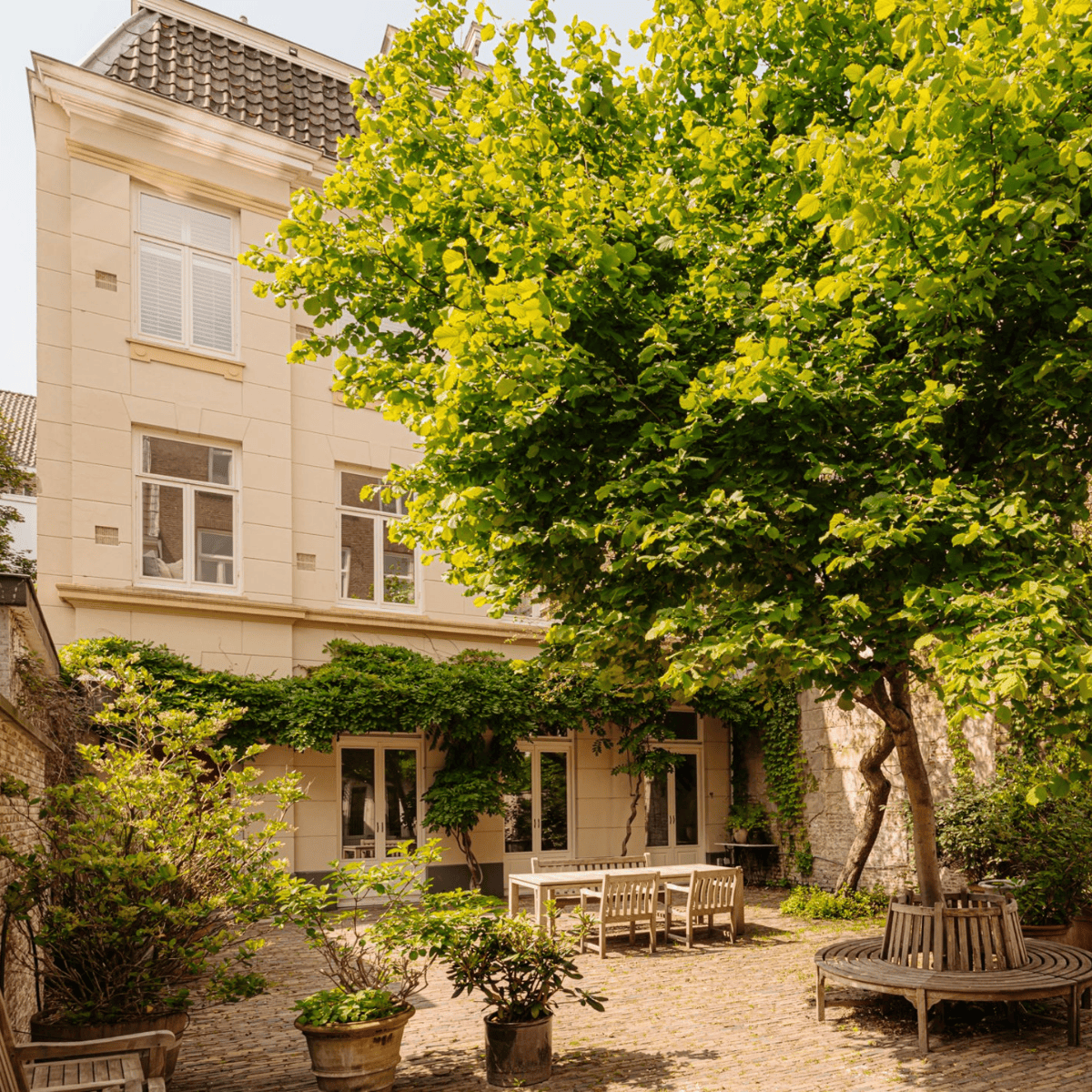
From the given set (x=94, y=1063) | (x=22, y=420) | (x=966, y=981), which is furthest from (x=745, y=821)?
(x=22, y=420)

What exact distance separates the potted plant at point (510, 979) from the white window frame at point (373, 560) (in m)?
9.34

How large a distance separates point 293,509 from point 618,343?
9.50 metres

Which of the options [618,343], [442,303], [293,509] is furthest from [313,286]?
[293,509]

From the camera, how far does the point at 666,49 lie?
666 cm

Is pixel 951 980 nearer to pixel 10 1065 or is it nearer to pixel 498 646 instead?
pixel 10 1065

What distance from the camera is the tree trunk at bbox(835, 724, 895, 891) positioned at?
41.7 feet

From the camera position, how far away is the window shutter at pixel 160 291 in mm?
13883

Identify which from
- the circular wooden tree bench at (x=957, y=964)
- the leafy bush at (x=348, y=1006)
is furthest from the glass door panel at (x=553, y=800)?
the leafy bush at (x=348, y=1006)

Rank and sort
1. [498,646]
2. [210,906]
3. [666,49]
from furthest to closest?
1. [498,646]
2. [666,49]
3. [210,906]

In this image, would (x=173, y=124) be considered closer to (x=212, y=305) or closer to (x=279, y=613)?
(x=212, y=305)

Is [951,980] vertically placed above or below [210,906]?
below

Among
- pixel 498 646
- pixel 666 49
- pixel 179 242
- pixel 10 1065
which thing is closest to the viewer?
pixel 10 1065

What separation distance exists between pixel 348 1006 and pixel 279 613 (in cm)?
886

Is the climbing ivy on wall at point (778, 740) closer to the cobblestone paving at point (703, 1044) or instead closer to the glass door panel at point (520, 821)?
the glass door panel at point (520, 821)
